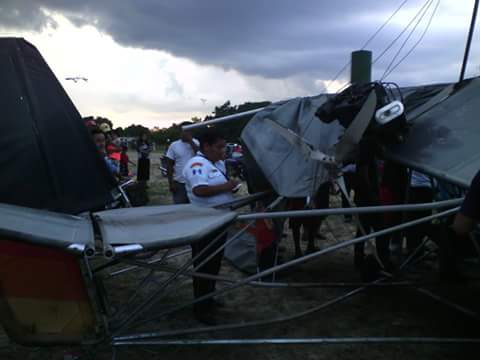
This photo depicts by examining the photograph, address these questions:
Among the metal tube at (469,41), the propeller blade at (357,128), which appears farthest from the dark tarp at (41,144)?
the metal tube at (469,41)

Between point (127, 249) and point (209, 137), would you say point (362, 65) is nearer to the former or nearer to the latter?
point (209, 137)

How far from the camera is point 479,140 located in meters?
2.72

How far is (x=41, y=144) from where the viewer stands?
3650 millimetres

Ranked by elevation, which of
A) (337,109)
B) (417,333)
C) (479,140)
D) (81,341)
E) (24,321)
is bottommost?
(417,333)

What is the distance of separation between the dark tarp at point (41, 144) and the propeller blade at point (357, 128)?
243 centimetres

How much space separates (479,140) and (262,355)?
7.12 ft

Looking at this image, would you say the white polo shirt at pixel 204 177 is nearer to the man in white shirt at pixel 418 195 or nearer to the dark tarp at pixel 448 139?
the dark tarp at pixel 448 139

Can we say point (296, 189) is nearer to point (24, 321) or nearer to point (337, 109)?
point (337, 109)

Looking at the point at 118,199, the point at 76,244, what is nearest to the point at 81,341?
the point at 76,244

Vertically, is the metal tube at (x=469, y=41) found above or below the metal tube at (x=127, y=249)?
above

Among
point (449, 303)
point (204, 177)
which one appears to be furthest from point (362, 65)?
point (449, 303)

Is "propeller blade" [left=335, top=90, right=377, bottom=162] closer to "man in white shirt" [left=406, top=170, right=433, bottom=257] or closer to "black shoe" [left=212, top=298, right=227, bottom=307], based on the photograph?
"man in white shirt" [left=406, top=170, right=433, bottom=257]

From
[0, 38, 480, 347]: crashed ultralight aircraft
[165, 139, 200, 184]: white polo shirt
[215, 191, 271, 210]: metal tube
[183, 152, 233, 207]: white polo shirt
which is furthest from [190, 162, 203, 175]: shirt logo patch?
[165, 139, 200, 184]: white polo shirt

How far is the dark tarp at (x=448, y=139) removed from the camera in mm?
2633
